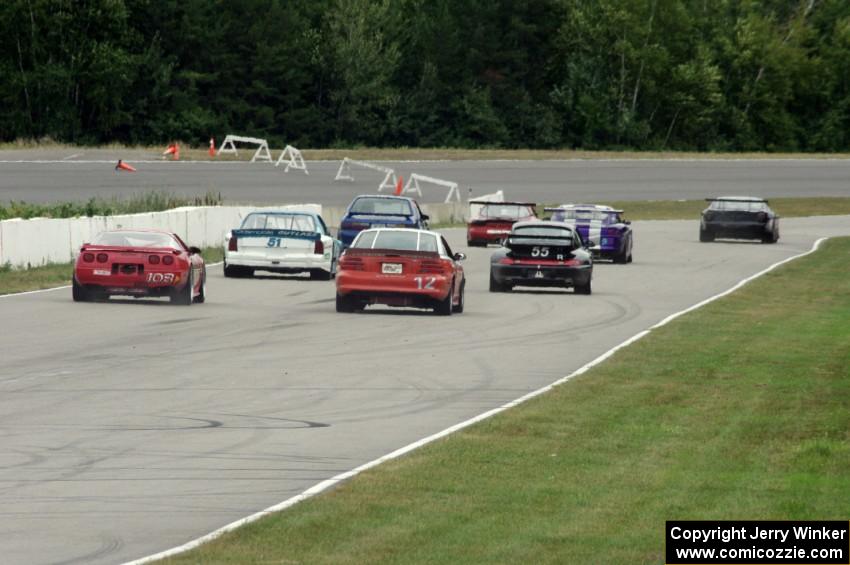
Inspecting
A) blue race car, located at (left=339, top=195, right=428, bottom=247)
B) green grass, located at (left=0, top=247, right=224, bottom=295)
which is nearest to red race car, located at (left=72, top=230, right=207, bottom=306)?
green grass, located at (left=0, top=247, right=224, bottom=295)

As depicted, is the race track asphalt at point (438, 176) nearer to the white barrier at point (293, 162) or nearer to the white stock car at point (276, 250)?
the white barrier at point (293, 162)

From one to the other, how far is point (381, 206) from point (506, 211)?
8570mm

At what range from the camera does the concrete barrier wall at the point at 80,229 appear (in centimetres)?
3259

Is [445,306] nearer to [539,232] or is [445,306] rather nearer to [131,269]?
[131,269]

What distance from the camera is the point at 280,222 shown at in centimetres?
3403

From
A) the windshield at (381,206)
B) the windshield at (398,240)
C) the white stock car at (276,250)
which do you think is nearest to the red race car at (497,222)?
the windshield at (381,206)

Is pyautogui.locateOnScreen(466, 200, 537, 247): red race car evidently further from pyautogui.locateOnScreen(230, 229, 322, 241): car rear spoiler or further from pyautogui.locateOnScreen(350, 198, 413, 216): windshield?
pyautogui.locateOnScreen(230, 229, 322, 241): car rear spoiler

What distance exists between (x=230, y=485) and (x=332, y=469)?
3.39ft

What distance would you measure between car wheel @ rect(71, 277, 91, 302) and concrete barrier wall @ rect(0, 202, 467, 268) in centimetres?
628

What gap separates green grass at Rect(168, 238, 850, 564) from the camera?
9078mm

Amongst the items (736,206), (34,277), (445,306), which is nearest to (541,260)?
(445,306)

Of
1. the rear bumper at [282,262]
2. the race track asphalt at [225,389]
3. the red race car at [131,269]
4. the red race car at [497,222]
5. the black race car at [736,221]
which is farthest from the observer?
the black race car at [736,221]

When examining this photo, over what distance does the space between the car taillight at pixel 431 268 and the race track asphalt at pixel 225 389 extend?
68 cm

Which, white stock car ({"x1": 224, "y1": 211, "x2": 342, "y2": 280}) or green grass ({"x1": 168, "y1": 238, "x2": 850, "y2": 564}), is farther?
white stock car ({"x1": 224, "y1": 211, "x2": 342, "y2": 280})
